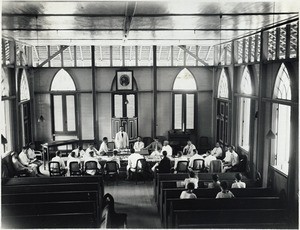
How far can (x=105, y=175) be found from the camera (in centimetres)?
1327

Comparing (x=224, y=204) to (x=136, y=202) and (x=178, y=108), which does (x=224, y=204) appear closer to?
(x=136, y=202)

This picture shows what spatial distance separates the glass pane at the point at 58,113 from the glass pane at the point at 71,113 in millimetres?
337

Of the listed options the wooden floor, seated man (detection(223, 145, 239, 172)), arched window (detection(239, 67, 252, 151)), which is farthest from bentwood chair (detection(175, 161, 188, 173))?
arched window (detection(239, 67, 252, 151))

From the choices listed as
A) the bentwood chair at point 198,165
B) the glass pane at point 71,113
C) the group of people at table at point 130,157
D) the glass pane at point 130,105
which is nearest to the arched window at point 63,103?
the glass pane at point 71,113

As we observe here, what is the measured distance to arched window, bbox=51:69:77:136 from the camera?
57.2ft

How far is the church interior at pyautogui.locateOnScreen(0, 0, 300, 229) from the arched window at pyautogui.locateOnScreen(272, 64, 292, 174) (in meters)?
0.04

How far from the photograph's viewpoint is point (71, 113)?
57.7 feet

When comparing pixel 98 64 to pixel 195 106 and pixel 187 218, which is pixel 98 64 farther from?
pixel 187 218

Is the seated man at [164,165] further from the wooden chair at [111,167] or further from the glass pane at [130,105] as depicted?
the glass pane at [130,105]

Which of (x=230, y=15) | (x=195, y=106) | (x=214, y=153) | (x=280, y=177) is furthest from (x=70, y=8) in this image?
(x=195, y=106)

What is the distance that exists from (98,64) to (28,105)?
4.40 metres

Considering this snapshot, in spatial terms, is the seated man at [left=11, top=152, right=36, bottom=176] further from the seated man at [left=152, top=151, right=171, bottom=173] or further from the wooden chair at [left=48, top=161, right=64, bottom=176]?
the seated man at [left=152, top=151, right=171, bottom=173]

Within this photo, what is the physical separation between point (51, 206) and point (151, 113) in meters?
10.7

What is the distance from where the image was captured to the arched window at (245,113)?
13288 millimetres
